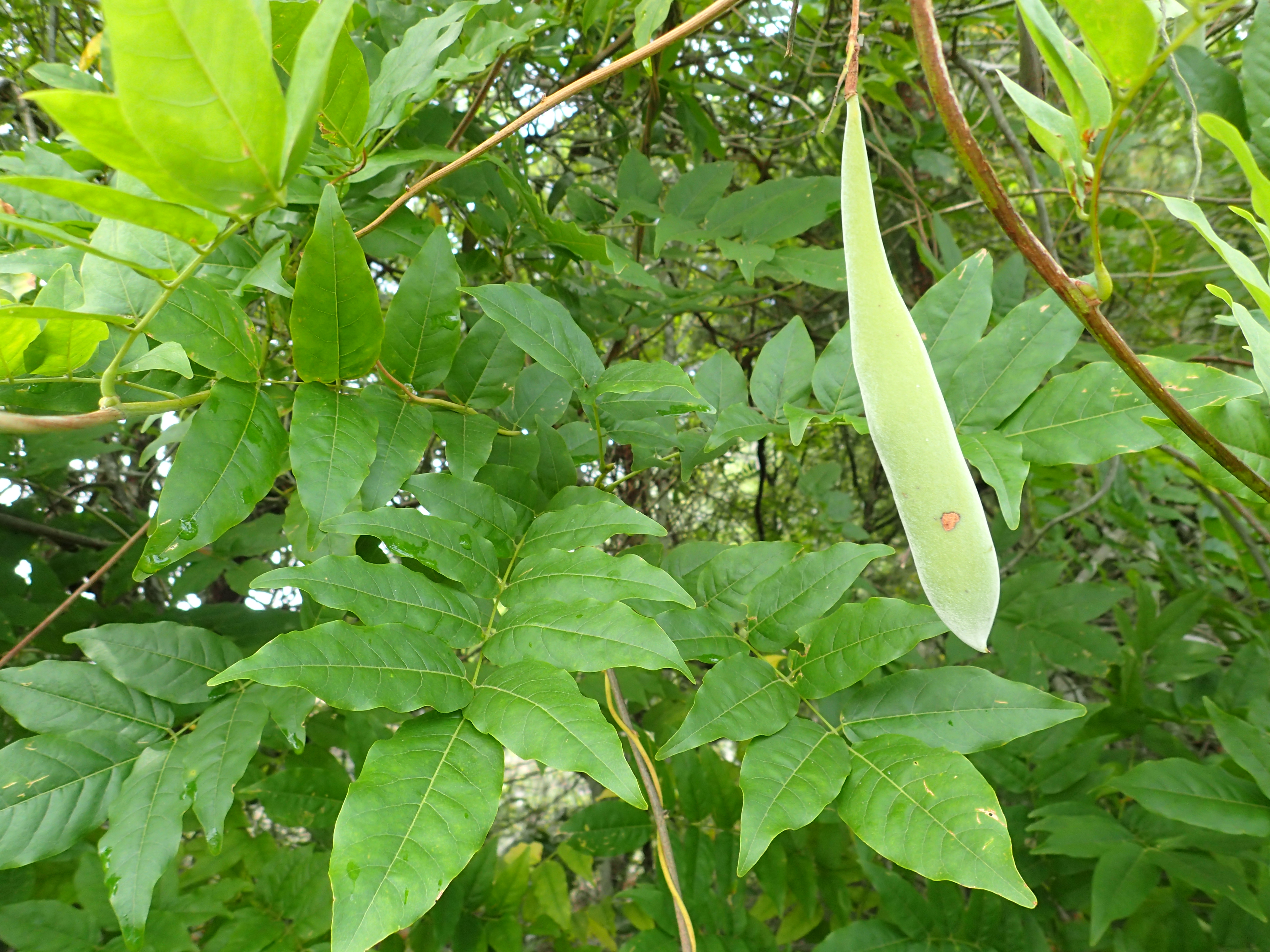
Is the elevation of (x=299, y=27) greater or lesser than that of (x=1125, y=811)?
greater

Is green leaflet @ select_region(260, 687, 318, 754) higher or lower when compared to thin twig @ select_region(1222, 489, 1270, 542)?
higher

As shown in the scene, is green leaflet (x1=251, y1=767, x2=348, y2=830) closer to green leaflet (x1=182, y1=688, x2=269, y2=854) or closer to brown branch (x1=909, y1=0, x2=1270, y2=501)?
green leaflet (x1=182, y1=688, x2=269, y2=854)

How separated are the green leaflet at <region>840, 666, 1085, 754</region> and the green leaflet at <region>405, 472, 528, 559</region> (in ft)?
1.20

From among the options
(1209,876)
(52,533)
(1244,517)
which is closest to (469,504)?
(52,533)

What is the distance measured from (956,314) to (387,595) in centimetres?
63

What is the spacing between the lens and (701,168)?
1.14m

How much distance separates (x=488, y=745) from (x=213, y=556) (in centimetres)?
79

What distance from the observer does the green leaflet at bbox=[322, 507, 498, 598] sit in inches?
25.3

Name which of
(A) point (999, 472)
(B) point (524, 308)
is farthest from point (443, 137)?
(A) point (999, 472)

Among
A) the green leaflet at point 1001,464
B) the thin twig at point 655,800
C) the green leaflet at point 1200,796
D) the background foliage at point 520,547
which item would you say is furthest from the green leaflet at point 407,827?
the green leaflet at point 1200,796

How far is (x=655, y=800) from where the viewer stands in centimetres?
74

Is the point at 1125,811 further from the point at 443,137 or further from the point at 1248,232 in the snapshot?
the point at 1248,232

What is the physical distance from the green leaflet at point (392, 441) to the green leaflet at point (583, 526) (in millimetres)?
135

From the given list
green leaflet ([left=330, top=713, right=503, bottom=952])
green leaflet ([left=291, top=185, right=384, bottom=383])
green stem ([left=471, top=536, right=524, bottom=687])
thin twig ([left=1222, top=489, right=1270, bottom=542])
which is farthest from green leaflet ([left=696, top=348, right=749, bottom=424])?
thin twig ([left=1222, top=489, right=1270, bottom=542])
